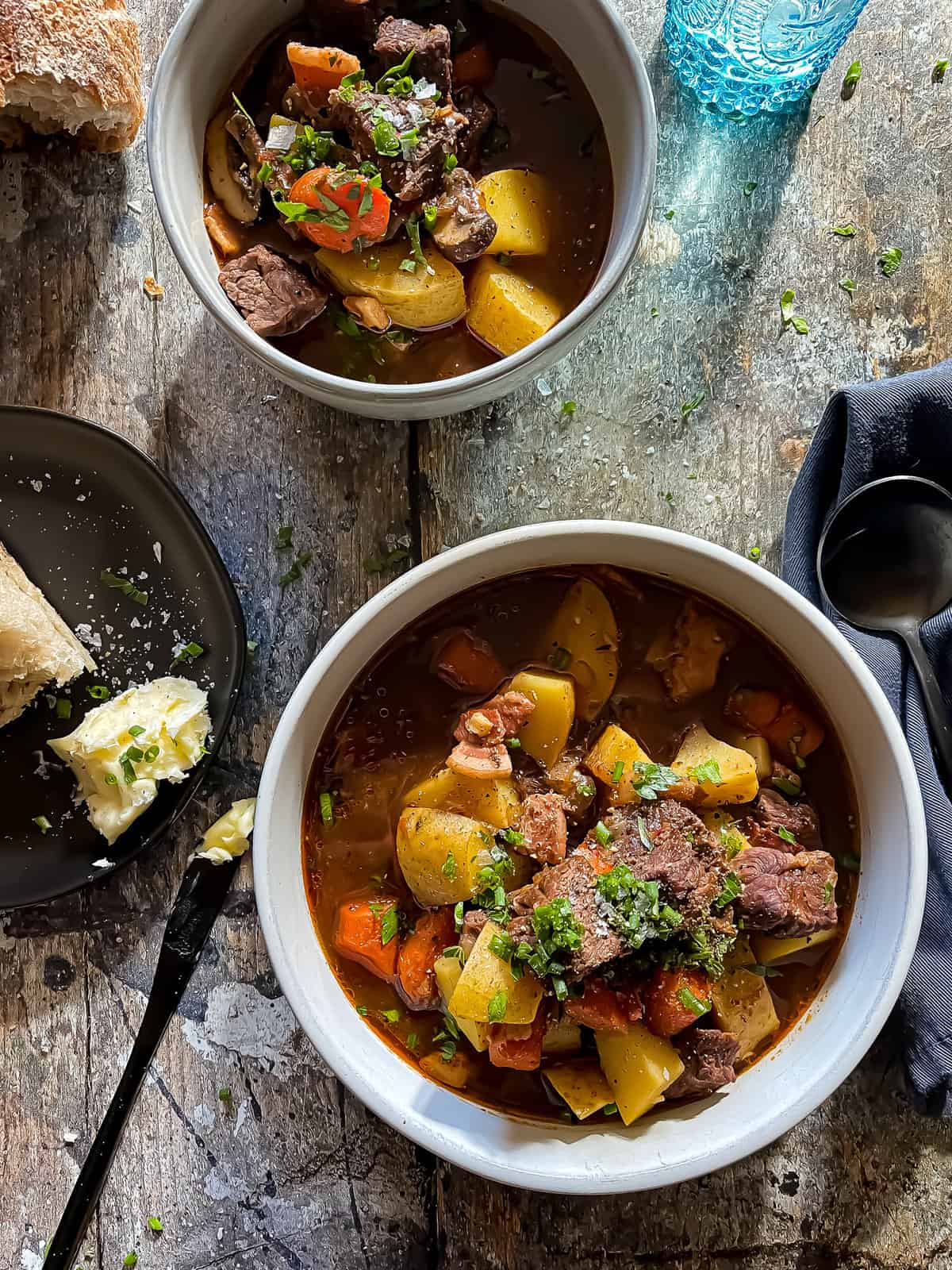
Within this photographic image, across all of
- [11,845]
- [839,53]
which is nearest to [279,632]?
[11,845]

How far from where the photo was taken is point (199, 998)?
225 centimetres

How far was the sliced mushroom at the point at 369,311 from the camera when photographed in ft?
6.37

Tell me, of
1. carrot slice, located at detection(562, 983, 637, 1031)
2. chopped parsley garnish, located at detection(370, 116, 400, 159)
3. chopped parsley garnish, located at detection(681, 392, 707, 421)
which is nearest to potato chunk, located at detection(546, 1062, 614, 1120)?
carrot slice, located at detection(562, 983, 637, 1031)

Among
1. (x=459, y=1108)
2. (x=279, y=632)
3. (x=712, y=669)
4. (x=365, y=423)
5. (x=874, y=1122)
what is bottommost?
(x=874, y=1122)

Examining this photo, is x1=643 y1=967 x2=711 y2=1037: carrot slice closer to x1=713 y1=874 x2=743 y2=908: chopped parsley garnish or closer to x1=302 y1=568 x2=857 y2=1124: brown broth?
x1=713 y1=874 x2=743 y2=908: chopped parsley garnish

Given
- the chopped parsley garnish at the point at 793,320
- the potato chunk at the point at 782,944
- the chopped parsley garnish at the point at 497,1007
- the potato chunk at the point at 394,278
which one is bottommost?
the potato chunk at the point at 782,944

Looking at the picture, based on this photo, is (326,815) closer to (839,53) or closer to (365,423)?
(365,423)

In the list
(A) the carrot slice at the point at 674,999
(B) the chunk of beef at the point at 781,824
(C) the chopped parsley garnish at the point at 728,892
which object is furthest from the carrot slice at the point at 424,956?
(B) the chunk of beef at the point at 781,824

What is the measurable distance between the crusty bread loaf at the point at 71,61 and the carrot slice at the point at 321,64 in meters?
0.41

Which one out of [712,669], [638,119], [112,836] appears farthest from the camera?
[112,836]

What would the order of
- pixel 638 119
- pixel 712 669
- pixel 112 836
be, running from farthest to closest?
pixel 112 836 → pixel 712 669 → pixel 638 119

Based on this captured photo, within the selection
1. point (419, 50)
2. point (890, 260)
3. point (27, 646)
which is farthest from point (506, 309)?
point (27, 646)

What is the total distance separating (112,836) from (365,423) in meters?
1.02

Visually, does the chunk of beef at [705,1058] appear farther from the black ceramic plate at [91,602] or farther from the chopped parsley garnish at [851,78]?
the chopped parsley garnish at [851,78]
